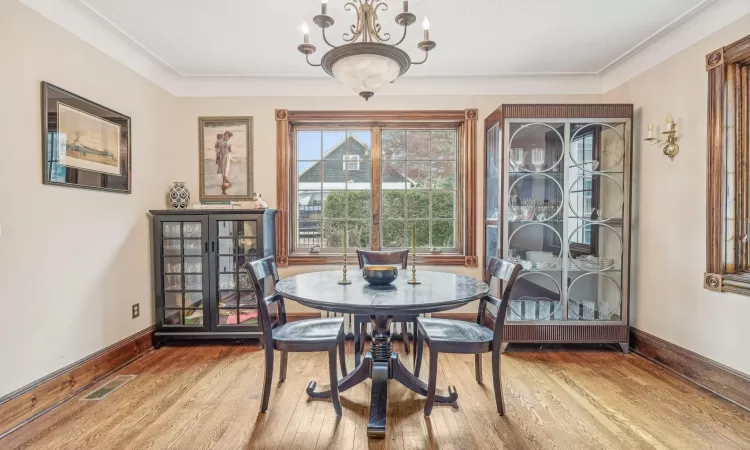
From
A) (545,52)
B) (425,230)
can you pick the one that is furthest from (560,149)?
(425,230)

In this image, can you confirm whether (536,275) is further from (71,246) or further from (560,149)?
(71,246)

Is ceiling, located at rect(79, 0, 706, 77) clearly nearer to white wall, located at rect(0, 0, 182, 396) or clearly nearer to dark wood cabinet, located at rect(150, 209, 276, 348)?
white wall, located at rect(0, 0, 182, 396)

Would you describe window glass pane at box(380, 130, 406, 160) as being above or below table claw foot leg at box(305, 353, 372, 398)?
above

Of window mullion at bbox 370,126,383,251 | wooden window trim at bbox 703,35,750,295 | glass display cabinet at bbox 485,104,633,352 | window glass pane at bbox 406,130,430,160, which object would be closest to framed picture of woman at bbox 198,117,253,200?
window mullion at bbox 370,126,383,251

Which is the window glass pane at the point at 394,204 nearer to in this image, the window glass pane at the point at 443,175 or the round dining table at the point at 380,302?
the window glass pane at the point at 443,175

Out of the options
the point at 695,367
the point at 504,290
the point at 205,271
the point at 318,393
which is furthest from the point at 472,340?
the point at 205,271

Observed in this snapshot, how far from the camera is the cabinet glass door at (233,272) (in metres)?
3.21

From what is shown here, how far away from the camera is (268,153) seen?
3.62 m

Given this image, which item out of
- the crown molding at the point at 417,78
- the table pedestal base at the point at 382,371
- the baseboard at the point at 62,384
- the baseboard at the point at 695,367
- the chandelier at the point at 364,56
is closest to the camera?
the chandelier at the point at 364,56

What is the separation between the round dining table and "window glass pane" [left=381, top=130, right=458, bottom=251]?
1.28m

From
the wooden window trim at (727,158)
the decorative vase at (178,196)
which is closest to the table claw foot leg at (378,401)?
the wooden window trim at (727,158)

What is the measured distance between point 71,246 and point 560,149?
11.9ft

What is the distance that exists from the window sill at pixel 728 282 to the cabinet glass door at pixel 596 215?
68cm

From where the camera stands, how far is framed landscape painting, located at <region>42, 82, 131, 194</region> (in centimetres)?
224
